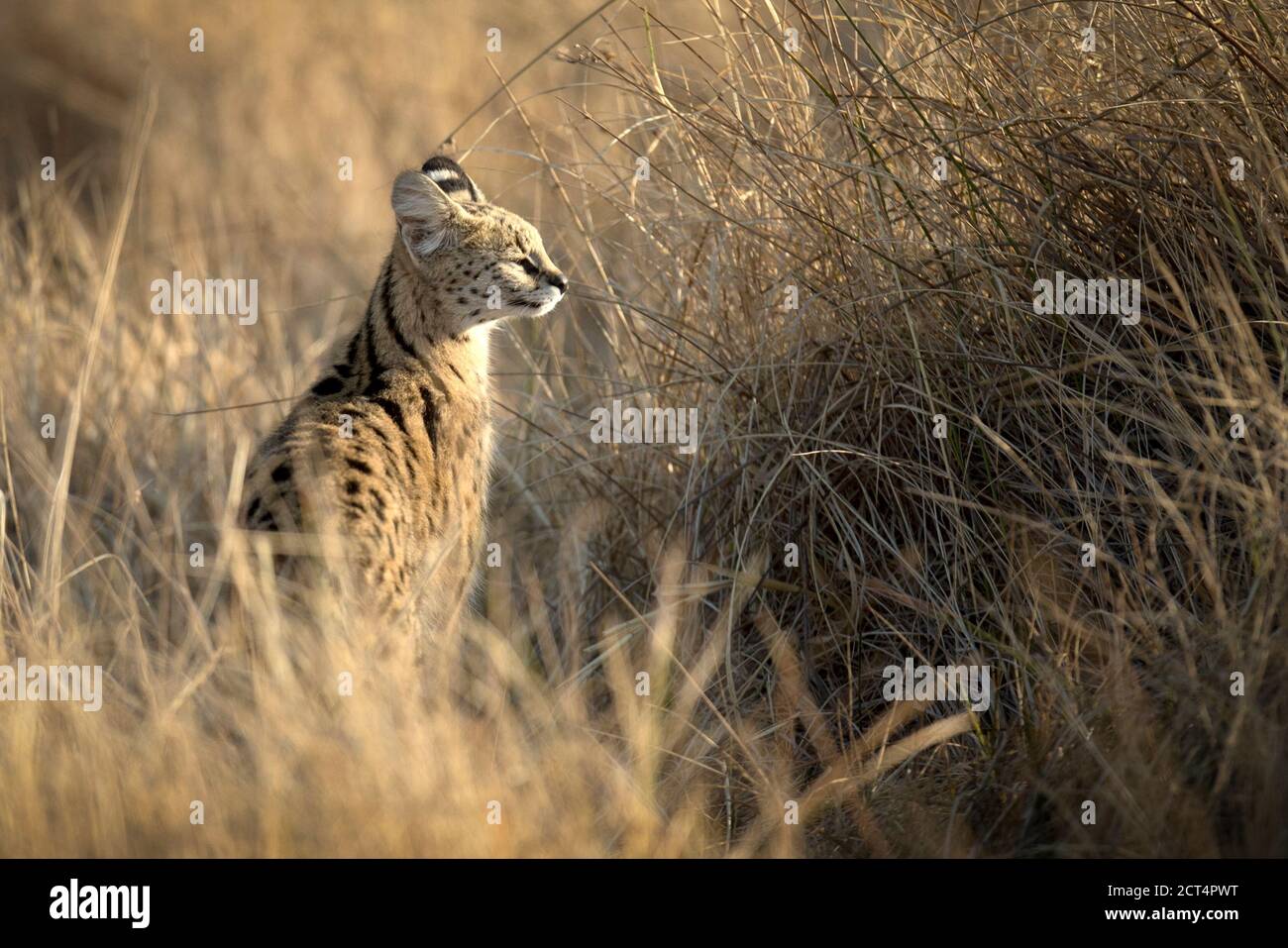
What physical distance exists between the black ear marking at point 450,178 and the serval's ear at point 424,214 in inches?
7.6

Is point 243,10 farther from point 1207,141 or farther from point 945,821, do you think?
point 945,821

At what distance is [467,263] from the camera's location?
5.04 meters

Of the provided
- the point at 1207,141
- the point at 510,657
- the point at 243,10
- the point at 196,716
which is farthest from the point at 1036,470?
the point at 243,10

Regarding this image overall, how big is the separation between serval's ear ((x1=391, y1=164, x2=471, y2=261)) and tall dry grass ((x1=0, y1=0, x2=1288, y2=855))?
58cm

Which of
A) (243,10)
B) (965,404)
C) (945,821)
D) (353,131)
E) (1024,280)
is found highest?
(243,10)

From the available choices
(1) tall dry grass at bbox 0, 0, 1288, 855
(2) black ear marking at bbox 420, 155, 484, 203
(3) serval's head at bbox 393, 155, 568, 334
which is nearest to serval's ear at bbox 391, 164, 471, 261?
(3) serval's head at bbox 393, 155, 568, 334

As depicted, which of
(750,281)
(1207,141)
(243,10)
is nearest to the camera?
(1207,141)

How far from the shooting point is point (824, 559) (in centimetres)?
469

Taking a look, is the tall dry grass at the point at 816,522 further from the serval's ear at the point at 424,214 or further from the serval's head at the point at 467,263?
the serval's ear at the point at 424,214

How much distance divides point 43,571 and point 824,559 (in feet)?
8.12

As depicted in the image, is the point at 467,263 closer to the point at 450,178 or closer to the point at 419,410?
the point at 450,178

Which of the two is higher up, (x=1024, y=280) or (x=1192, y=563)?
(x=1024, y=280)

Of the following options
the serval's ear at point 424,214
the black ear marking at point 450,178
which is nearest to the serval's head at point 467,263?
the serval's ear at point 424,214

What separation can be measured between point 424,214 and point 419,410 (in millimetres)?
708
